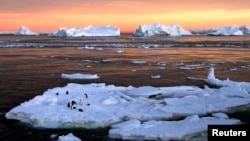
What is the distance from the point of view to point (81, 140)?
14203 millimetres

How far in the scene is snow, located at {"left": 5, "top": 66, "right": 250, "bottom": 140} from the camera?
14.5 meters

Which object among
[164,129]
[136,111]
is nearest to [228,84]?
[136,111]

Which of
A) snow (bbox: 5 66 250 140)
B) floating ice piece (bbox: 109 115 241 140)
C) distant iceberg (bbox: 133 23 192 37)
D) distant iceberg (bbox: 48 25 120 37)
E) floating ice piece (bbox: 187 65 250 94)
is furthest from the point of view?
distant iceberg (bbox: 48 25 120 37)

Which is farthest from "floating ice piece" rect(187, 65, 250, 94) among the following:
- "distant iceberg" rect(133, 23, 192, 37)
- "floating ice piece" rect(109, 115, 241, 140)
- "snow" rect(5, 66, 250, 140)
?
"distant iceberg" rect(133, 23, 192, 37)

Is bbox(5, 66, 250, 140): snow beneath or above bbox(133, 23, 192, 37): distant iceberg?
beneath

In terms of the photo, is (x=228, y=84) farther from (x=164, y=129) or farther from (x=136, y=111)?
(x=164, y=129)

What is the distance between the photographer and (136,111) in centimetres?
1692

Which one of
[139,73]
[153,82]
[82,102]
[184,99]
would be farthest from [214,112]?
[139,73]

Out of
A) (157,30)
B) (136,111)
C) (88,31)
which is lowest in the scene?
(136,111)

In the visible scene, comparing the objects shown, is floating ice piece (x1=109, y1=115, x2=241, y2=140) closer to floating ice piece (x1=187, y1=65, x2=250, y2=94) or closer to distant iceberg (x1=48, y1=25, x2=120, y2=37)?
floating ice piece (x1=187, y1=65, x2=250, y2=94)

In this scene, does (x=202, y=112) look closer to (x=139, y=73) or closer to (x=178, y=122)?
(x=178, y=122)

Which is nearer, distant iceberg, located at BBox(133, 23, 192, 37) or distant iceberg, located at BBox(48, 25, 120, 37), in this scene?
distant iceberg, located at BBox(133, 23, 192, 37)

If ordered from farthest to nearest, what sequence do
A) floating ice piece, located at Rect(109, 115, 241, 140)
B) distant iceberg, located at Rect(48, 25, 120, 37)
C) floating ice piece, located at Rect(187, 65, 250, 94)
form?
distant iceberg, located at Rect(48, 25, 120, 37) < floating ice piece, located at Rect(187, 65, 250, 94) < floating ice piece, located at Rect(109, 115, 241, 140)

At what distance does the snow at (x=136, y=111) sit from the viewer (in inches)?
572
